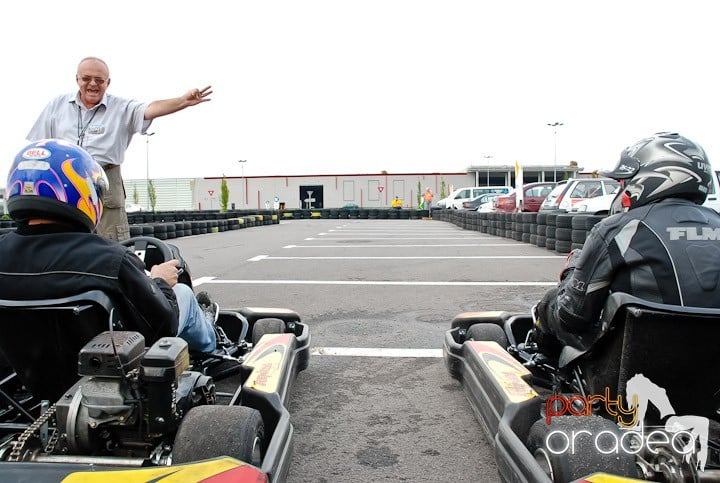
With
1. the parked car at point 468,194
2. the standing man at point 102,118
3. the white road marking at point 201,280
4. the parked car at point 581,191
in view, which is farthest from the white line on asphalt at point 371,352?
the parked car at point 468,194

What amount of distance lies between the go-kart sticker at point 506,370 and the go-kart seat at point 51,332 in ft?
5.18

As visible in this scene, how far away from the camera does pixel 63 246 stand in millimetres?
1870

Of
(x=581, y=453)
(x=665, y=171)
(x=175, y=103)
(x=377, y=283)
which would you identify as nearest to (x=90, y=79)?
(x=175, y=103)

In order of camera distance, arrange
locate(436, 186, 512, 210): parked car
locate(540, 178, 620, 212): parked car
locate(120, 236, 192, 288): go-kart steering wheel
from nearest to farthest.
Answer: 1. locate(120, 236, 192, 288): go-kart steering wheel
2. locate(540, 178, 620, 212): parked car
3. locate(436, 186, 512, 210): parked car

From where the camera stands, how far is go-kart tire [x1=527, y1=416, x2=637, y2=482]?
65.1 inches

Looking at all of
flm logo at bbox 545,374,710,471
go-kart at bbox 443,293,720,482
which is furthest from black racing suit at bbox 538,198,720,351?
flm logo at bbox 545,374,710,471

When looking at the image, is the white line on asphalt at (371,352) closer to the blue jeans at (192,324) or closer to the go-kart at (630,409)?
the blue jeans at (192,324)

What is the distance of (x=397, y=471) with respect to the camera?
2.44m

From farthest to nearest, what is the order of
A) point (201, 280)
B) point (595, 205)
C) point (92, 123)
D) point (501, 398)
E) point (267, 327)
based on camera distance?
point (595, 205) → point (201, 280) → point (92, 123) → point (267, 327) → point (501, 398)

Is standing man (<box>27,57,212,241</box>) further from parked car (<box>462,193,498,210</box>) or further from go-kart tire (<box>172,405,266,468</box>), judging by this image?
parked car (<box>462,193,498,210</box>)

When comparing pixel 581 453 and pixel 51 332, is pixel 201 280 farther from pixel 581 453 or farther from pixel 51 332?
pixel 581 453

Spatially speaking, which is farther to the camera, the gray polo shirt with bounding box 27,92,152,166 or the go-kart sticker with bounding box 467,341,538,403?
the gray polo shirt with bounding box 27,92,152,166

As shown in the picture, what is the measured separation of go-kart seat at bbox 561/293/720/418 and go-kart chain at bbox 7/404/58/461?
181cm

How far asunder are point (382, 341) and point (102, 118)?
2.53 metres
